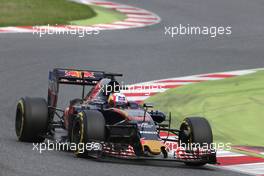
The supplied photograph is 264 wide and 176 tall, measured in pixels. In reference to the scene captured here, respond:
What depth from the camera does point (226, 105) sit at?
16016 millimetres

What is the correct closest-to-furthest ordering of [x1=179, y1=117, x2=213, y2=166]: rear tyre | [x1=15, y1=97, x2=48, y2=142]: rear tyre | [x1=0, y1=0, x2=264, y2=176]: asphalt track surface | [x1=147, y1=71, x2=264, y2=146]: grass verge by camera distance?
[x1=179, y1=117, x2=213, y2=166]: rear tyre
[x1=15, y1=97, x2=48, y2=142]: rear tyre
[x1=147, y1=71, x2=264, y2=146]: grass verge
[x1=0, y1=0, x2=264, y2=176]: asphalt track surface

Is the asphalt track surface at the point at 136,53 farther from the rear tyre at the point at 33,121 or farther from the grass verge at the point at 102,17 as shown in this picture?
the grass verge at the point at 102,17

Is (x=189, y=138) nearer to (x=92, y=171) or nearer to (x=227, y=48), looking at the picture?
(x=92, y=171)

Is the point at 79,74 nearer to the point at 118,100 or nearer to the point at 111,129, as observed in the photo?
the point at 118,100

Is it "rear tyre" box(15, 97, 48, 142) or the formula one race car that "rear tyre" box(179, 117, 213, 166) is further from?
"rear tyre" box(15, 97, 48, 142)

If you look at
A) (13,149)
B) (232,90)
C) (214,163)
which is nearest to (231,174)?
(214,163)

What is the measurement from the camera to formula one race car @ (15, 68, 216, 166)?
38.1 feet

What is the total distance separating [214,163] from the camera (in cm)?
1177

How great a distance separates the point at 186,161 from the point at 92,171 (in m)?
1.66
